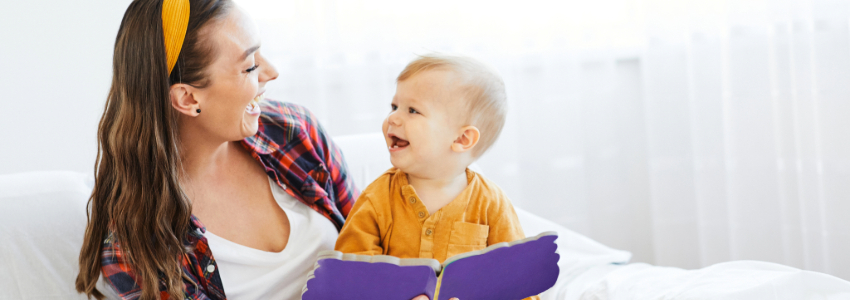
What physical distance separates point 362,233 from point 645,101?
1593mm

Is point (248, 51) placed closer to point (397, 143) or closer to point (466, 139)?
point (397, 143)

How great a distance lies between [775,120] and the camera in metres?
2.21

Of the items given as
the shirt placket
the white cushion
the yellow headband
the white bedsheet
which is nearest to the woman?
the yellow headband

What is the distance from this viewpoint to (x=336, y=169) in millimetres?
1518

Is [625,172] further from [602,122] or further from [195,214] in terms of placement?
[195,214]

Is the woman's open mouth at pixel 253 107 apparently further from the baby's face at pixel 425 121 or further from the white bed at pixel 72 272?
the white bed at pixel 72 272

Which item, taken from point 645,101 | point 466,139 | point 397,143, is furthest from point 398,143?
point 645,101

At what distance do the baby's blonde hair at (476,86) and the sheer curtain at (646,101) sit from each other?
3.43 feet

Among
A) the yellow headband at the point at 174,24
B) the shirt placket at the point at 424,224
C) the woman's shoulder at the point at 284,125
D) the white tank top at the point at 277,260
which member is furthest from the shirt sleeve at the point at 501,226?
the yellow headband at the point at 174,24

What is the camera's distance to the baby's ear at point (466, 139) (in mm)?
1237

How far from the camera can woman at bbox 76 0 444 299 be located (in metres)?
1.14

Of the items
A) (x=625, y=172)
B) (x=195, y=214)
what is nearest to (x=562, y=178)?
(x=625, y=172)

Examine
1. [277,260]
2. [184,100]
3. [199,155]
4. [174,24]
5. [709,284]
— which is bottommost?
[709,284]

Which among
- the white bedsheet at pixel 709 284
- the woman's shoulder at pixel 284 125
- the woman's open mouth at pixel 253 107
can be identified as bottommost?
the white bedsheet at pixel 709 284
